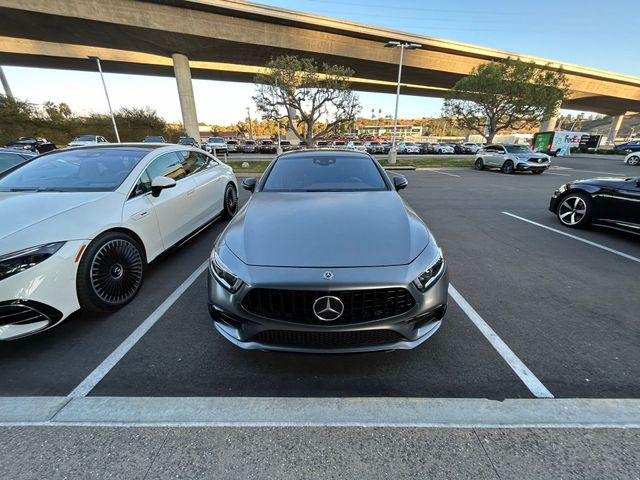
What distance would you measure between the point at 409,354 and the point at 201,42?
3451 centimetres

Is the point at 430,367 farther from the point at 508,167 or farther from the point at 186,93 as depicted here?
the point at 186,93

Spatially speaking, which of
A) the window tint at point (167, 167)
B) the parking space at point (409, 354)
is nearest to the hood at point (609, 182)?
the parking space at point (409, 354)

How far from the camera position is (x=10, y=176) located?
3588 millimetres

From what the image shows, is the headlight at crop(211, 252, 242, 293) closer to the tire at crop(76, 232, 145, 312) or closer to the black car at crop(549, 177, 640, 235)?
the tire at crop(76, 232, 145, 312)

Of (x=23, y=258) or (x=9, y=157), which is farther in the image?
(x=9, y=157)

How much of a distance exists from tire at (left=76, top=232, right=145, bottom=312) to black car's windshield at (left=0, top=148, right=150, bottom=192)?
2.26ft

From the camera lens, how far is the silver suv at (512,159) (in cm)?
1600

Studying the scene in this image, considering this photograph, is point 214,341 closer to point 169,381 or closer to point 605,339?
point 169,381

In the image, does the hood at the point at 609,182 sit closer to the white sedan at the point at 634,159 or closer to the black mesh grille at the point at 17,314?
the black mesh grille at the point at 17,314

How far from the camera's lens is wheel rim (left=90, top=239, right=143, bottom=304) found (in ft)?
9.44

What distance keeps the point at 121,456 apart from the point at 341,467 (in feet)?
4.06

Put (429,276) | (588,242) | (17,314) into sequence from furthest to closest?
1. (588,242)
2. (17,314)
3. (429,276)

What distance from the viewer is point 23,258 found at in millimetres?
2309

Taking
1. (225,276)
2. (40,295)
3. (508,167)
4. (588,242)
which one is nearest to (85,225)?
(40,295)
